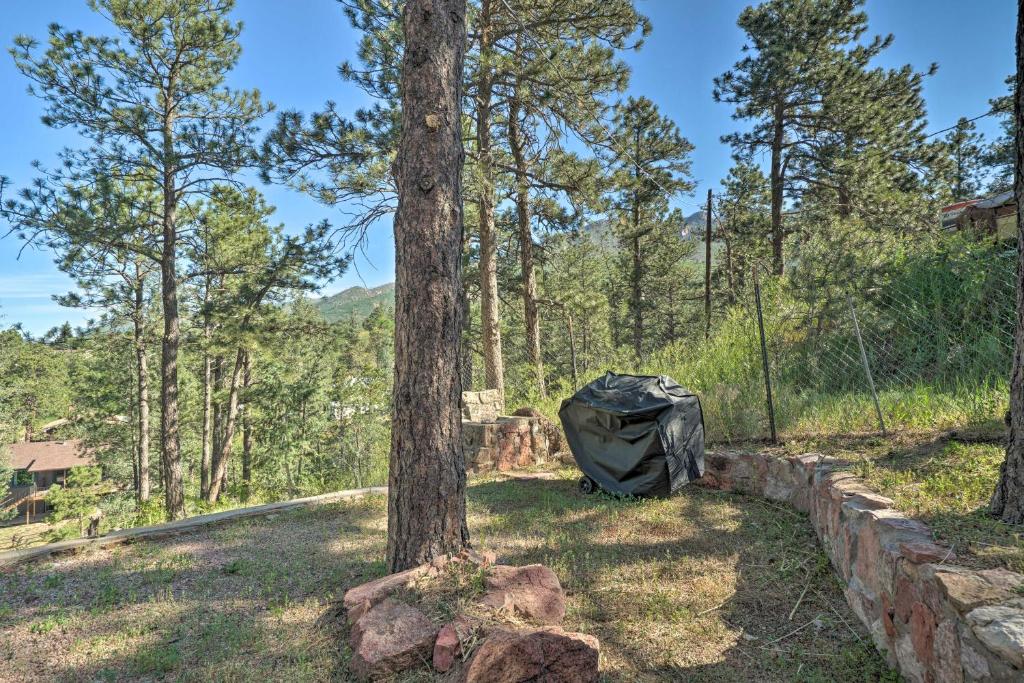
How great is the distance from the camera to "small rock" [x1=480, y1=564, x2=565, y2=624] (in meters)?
2.35

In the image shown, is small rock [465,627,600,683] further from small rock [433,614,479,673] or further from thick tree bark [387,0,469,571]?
thick tree bark [387,0,469,571]

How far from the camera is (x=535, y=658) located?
1.83 meters

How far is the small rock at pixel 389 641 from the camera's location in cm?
201

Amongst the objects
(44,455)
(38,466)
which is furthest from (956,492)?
(44,455)

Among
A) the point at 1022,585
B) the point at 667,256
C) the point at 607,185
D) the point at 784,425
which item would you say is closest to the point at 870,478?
the point at 1022,585

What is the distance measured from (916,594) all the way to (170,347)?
12582mm

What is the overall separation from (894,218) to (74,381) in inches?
1198

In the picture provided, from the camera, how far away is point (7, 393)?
22156mm

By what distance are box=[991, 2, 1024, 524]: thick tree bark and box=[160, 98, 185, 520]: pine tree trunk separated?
39.5 feet

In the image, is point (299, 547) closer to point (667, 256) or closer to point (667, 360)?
point (667, 360)

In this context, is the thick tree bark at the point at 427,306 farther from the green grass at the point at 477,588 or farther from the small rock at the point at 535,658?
the small rock at the point at 535,658

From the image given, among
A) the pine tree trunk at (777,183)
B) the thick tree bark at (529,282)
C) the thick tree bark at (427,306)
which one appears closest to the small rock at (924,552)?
the thick tree bark at (427,306)

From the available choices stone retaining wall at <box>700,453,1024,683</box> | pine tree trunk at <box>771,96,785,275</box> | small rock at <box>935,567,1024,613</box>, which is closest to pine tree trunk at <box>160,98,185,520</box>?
stone retaining wall at <box>700,453,1024,683</box>

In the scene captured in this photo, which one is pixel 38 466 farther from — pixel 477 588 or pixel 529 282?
pixel 477 588
